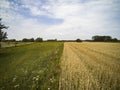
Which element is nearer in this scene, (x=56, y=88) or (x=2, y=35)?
(x=56, y=88)

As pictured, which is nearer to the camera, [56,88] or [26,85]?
[56,88]

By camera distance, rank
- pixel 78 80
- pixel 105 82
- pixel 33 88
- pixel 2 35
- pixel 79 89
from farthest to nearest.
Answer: pixel 2 35 → pixel 78 80 → pixel 105 82 → pixel 33 88 → pixel 79 89

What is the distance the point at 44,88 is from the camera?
23.6 feet

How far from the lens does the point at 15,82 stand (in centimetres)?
866

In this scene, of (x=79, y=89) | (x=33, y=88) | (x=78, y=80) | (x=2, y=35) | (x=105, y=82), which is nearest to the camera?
(x=79, y=89)

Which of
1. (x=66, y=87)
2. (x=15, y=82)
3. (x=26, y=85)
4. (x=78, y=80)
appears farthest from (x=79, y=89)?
(x=15, y=82)

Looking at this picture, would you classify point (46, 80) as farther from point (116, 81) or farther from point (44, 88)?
point (116, 81)

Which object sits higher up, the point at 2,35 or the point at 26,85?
the point at 2,35

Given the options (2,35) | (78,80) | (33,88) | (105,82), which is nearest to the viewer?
(33,88)

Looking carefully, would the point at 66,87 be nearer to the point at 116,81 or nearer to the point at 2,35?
the point at 116,81

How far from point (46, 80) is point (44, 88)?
53.0 inches

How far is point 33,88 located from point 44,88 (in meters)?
0.54

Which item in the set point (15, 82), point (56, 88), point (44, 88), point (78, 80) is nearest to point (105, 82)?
point (78, 80)

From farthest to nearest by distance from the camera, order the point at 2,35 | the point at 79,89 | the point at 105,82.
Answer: the point at 2,35
the point at 105,82
the point at 79,89
